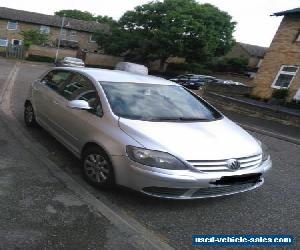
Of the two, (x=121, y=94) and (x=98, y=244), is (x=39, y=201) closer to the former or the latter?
(x=98, y=244)

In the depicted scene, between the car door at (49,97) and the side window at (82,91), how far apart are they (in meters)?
0.20

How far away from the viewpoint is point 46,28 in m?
51.1

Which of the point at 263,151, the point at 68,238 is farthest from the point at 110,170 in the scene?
the point at 263,151

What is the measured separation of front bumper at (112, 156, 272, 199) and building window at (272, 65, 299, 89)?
53.9 feet

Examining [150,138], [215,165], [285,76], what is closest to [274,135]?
[215,165]

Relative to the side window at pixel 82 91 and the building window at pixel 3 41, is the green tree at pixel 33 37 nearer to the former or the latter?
the building window at pixel 3 41

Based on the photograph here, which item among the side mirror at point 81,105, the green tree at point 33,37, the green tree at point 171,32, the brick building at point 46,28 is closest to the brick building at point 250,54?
the green tree at point 171,32

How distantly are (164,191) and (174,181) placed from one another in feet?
0.78

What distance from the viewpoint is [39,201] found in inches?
152

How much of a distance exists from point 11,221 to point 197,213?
2.16 m

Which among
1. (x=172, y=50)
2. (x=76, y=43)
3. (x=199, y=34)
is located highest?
(x=199, y=34)

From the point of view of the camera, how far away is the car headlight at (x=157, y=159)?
374 cm

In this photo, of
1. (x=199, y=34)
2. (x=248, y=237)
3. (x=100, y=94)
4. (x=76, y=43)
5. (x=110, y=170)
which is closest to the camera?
(x=248, y=237)

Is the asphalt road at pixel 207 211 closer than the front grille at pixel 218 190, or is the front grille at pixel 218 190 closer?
the asphalt road at pixel 207 211
